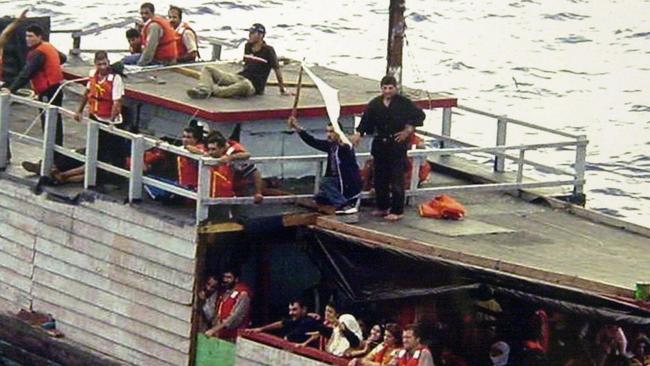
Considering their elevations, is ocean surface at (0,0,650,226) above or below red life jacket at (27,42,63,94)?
below

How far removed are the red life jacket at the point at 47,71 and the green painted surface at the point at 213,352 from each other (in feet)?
15.8

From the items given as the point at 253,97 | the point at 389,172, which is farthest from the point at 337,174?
the point at 253,97

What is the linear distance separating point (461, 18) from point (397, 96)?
160ft

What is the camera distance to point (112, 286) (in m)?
28.5

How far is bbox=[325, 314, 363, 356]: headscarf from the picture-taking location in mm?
25812

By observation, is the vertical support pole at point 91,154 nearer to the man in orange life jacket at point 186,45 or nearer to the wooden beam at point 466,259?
the wooden beam at point 466,259

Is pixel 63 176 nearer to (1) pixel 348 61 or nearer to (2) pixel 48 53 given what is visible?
(2) pixel 48 53

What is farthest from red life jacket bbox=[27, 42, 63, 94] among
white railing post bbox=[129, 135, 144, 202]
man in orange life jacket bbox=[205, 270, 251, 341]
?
man in orange life jacket bbox=[205, 270, 251, 341]

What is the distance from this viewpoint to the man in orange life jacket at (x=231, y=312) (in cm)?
2712

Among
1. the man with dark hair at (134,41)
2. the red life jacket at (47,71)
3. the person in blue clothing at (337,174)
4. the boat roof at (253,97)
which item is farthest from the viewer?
the man with dark hair at (134,41)

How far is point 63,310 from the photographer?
29391 mm

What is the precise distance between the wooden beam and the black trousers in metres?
0.92

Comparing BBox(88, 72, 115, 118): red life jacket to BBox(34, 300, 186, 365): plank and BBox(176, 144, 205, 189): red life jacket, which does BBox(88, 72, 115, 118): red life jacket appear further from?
BBox(34, 300, 186, 365): plank

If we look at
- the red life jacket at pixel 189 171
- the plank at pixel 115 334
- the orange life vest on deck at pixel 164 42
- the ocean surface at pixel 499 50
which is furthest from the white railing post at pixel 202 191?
the ocean surface at pixel 499 50
